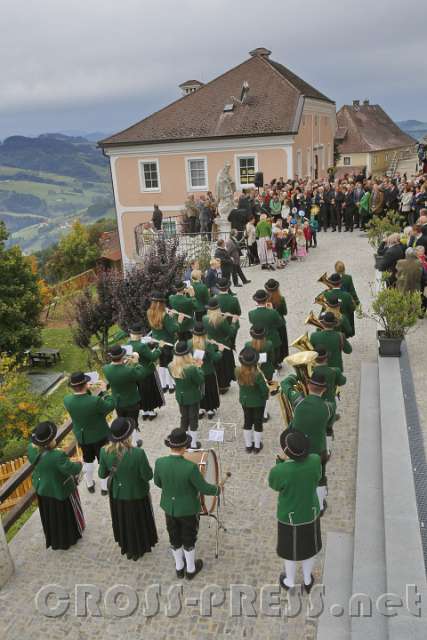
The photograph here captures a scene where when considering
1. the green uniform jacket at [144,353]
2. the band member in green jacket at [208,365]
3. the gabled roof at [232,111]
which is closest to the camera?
the green uniform jacket at [144,353]

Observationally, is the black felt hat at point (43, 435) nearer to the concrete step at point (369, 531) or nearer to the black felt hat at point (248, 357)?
the black felt hat at point (248, 357)

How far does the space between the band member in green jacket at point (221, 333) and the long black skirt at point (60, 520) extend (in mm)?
3766

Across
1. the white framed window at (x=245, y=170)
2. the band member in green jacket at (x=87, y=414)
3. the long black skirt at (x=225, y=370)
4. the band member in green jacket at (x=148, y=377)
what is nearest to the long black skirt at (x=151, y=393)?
the band member in green jacket at (x=148, y=377)

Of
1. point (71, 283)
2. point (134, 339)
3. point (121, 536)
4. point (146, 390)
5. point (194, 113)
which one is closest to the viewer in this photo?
point (121, 536)

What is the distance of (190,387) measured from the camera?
7.79m

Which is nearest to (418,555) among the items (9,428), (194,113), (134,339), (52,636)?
(52,636)

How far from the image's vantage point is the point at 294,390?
257 inches

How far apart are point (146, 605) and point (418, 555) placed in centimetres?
268

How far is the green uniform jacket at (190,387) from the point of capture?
25.0 ft

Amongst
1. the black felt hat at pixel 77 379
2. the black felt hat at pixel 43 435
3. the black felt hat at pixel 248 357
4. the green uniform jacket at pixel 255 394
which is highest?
the black felt hat at pixel 77 379

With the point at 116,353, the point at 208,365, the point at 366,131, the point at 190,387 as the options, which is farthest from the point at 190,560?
the point at 366,131

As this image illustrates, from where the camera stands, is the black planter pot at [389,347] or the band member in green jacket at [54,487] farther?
the black planter pot at [389,347]

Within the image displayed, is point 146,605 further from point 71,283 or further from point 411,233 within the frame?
point 71,283

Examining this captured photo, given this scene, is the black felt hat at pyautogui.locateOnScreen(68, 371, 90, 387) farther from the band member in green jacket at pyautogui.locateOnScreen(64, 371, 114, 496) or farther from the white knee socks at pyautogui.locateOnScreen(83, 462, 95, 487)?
the white knee socks at pyautogui.locateOnScreen(83, 462, 95, 487)
